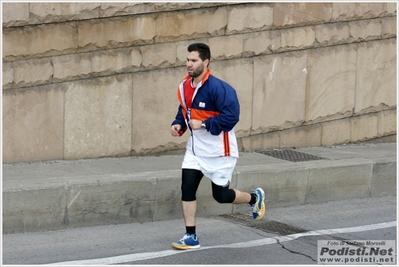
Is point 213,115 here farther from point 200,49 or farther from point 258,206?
point 258,206

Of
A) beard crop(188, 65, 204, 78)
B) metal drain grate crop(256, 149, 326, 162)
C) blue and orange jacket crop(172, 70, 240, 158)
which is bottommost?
metal drain grate crop(256, 149, 326, 162)

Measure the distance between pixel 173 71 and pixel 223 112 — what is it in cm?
303

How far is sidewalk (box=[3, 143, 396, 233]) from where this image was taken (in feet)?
25.0

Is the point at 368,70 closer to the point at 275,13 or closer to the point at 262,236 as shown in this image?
the point at 275,13

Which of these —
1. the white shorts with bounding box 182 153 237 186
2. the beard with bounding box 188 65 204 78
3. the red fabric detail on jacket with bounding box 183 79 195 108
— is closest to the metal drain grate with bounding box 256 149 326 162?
the white shorts with bounding box 182 153 237 186

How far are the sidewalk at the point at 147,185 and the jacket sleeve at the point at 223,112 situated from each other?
1413mm

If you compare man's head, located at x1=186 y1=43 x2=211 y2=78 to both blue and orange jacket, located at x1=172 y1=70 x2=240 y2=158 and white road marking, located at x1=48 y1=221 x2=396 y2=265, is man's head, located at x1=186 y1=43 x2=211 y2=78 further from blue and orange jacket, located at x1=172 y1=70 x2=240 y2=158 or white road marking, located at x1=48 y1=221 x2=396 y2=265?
white road marking, located at x1=48 y1=221 x2=396 y2=265

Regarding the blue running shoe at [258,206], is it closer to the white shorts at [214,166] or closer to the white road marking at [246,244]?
the white road marking at [246,244]

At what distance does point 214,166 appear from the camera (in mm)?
7254

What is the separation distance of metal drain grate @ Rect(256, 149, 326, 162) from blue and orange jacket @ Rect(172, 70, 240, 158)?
9.42 ft

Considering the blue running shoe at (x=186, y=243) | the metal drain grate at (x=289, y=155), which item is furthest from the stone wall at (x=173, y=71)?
the blue running shoe at (x=186, y=243)

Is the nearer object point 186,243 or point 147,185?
point 186,243

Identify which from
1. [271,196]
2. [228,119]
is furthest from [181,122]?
[271,196]

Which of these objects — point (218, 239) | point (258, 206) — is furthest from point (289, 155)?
point (218, 239)
